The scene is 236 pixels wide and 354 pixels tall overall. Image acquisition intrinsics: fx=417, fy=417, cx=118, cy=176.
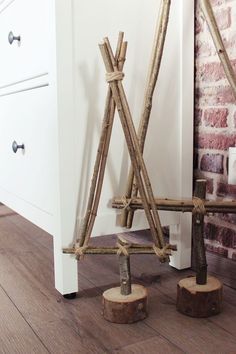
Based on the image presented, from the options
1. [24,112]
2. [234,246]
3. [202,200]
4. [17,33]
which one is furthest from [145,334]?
[17,33]

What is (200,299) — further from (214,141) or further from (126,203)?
(214,141)

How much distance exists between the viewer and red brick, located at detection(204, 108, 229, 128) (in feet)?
3.80

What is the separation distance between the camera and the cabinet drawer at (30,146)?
1.05 metres

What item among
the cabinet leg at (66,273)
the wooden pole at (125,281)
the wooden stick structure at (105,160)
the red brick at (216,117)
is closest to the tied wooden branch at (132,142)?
the wooden stick structure at (105,160)

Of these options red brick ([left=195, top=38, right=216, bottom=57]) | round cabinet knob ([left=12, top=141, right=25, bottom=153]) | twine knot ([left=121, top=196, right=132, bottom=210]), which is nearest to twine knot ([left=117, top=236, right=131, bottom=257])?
twine knot ([left=121, top=196, right=132, bottom=210])

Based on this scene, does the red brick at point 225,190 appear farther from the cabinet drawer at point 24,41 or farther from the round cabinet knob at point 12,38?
the round cabinet knob at point 12,38

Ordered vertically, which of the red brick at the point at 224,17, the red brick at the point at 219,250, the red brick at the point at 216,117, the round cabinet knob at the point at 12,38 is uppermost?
the red brick at the point at 224,17

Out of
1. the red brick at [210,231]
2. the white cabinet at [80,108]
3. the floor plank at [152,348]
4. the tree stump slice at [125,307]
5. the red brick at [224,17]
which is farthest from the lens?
the red brick at [210,231]

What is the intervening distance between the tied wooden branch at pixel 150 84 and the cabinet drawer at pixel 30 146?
191 mm

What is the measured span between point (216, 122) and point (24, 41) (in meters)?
0.59

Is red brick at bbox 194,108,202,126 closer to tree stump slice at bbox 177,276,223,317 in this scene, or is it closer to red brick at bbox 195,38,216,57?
red brick at bbox 195,38,216,57

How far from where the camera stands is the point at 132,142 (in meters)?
0.93

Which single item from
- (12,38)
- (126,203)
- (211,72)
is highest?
(12,38)

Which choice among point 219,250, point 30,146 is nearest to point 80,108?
point 30,146
